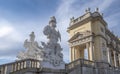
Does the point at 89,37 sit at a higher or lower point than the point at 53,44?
higher

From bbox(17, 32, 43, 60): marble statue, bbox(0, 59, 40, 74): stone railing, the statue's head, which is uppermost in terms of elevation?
the statue's head

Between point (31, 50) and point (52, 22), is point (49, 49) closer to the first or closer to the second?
point (31, 50)

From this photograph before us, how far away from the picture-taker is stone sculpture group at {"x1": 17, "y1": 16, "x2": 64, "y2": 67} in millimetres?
14023

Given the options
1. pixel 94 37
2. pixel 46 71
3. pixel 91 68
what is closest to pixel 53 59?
pixel 46 71

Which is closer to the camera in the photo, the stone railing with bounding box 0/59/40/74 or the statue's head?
the stone railing with bounding box 0/59/40/74

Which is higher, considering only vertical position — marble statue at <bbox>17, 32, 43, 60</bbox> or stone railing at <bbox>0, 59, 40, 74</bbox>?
marble statue at <bbox>17, 32, 43, 60</bbox>

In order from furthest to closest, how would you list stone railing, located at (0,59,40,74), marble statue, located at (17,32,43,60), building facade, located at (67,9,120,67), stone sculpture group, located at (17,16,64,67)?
building facade, located at (67,9,120,67)
marble statue, located at (17,32,43,60)
stone sculpture group, located at (17,16,64,67)
stone railing, located at (0,59,40,74)

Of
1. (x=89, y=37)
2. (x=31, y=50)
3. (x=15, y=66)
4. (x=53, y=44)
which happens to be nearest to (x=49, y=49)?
(x=53, y=44)

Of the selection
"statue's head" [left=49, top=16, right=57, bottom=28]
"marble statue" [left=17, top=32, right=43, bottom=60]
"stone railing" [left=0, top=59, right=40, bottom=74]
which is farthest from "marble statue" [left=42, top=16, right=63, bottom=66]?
"stone railing" [left=0, top=59, right=40, bottom=74]

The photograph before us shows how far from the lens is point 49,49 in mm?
14305

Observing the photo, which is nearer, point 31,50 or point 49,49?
point 49,49

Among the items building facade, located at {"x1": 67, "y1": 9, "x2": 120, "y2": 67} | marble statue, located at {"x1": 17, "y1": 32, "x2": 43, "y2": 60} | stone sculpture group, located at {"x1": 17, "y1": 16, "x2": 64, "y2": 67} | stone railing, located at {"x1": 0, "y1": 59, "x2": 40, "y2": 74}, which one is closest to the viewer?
stone railing, located at {"x1": 0, "y1": 59, "x2": 40, "y2": 74}

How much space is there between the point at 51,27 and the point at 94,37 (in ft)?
54.2

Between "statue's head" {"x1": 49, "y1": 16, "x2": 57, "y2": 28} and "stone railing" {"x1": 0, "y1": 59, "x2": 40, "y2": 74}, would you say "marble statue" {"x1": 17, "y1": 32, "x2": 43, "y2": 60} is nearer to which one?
"statue's head" {"x1": 49, "y1": 16, "x2": 57, "y2": 28}
